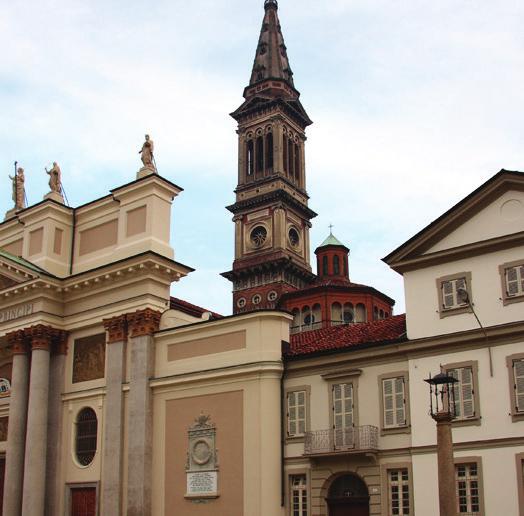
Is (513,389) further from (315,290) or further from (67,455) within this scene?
(315,290)

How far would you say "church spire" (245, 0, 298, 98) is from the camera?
8662cm

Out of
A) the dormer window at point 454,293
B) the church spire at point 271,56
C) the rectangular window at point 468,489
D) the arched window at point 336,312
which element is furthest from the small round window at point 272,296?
the rectangular window at point 468,489

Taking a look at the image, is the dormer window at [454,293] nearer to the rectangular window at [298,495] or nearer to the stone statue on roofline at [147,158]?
the rectangular window at [298,495]

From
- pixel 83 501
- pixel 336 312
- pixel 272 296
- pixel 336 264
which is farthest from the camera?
pixel 272 296

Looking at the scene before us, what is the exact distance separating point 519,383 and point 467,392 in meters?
1.56

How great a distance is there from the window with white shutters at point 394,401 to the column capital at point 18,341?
15717mm

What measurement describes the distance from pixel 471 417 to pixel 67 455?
1618 centimetres

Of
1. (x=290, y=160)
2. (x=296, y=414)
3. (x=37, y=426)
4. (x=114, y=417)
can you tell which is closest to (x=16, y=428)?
(x=37, y=426)

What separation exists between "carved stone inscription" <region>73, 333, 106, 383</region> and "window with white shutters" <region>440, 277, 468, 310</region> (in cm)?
1377

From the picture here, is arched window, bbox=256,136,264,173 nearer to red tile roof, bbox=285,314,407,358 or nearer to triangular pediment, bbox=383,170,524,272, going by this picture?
red tile roof, bbox=285,314,407,358

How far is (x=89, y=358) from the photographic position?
108 ft

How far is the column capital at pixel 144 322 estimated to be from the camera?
101 feet

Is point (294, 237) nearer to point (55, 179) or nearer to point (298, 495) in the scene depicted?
point (55, 179)

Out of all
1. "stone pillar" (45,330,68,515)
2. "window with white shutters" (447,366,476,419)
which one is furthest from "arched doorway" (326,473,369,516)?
"stone pillar" (45,330,68,515)
